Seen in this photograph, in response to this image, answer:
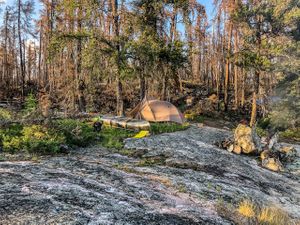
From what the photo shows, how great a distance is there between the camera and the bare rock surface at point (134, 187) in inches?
138

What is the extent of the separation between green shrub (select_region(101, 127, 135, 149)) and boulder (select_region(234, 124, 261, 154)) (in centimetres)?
446

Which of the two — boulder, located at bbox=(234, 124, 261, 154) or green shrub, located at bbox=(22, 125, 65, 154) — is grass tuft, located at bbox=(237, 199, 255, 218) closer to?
green shrub, located at bbox=(22, 125, 65, 154)

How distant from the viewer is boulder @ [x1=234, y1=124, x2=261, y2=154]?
1150 centimetres

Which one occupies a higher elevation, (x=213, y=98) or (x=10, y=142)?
(x=213, y=98)

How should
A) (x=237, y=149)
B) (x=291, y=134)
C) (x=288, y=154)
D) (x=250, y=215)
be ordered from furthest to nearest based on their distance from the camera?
(x=291, y=134)
(x=288, y=154)
(x=237, y=149)
(x=250, y=215)

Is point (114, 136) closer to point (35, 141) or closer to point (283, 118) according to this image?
point (35, 141)

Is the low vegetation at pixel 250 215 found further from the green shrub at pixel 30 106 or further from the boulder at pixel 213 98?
the boulder at pixel 213 98

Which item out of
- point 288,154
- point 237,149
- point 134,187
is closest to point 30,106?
point 134,187

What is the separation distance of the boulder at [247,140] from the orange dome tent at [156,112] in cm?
531

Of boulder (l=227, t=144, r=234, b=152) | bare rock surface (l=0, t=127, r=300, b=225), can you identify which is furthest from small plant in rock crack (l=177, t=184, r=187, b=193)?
boulder (l=227, t=144, r=234, b=152)

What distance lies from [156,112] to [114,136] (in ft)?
20.6

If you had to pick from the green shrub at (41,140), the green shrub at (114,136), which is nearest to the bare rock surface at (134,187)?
the green shrub at (114,136)

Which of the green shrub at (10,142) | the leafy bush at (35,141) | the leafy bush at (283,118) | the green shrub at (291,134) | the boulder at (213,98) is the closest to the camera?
the green shrub at (10,142)

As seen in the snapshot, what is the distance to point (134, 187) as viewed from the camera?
4984 millimetres
